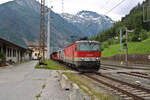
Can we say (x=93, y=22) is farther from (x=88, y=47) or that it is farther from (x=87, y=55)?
(x=87, y=55)

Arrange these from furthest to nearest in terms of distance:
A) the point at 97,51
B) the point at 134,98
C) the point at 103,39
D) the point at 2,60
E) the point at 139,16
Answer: the point at 103,39
the point at 139,16
the point at 2,60
the point at 97,51
the point at 134,98

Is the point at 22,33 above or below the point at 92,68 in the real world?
above

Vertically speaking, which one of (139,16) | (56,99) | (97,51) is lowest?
(56,99)

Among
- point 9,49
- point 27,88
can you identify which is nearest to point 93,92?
point 27,88

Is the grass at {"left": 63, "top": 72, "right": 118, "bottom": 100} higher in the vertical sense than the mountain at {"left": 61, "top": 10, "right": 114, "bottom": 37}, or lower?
lower

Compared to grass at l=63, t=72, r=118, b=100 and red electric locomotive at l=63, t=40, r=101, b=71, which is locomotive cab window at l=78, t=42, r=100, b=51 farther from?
grass at l=63, t=72, r=118, b=100

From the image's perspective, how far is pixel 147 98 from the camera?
733 cm

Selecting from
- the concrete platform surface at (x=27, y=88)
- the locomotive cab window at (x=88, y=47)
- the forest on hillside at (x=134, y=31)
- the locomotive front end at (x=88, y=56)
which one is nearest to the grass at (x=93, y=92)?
the concrete platform surface at (x=27, y=88)

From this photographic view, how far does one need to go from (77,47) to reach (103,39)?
9133 cm

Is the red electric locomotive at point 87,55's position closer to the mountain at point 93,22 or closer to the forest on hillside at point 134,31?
the mountain at point 93,22

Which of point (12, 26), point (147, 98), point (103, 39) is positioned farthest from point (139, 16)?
point (12, 26)

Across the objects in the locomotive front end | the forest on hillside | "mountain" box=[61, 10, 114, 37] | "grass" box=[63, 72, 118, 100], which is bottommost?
"grass" box=[63, 72, 118, 100]

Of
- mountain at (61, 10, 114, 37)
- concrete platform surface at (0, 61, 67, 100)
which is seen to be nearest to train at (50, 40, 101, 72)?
concrete platform surface at (0, 61, 67, 100)

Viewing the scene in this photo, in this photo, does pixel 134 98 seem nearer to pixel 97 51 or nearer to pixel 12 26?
pixel 97 51
